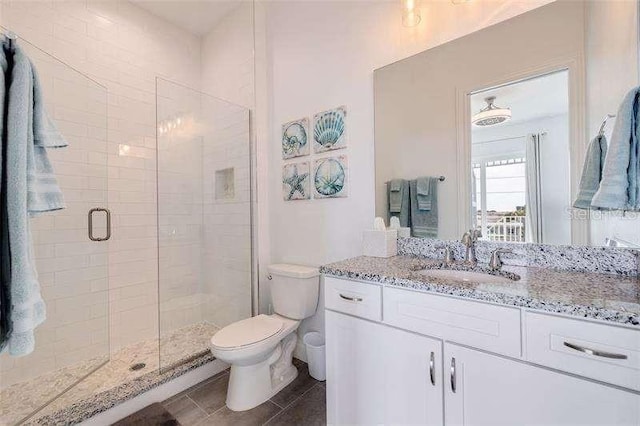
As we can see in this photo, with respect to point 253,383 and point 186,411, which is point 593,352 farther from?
point 186,411

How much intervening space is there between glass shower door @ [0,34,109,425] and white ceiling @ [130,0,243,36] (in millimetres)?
883

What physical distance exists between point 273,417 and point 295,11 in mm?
2772

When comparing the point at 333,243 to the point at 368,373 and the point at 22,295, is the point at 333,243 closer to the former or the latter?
the point at 368,373

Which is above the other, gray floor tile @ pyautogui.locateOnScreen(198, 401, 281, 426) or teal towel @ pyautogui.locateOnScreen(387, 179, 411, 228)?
teal towel @ pyautogui.locateOnScreen(387, 179, 411, 228)

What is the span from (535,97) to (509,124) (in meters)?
0.15

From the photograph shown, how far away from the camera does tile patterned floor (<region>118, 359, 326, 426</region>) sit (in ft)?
5.03

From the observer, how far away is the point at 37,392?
Result: 5.17ft

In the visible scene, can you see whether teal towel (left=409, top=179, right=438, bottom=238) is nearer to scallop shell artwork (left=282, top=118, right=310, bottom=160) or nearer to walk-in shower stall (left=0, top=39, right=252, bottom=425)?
scallop shell artwork (left=282, top=118, right=310, bottom=160)

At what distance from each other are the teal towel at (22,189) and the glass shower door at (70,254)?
1.26 m

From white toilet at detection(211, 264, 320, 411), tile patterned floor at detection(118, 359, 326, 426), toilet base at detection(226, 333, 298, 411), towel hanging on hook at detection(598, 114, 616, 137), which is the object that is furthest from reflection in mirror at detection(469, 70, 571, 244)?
toilet base at detection(226, 333, 298, 411)

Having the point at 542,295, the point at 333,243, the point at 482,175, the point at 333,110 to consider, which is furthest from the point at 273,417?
the point at 333,110

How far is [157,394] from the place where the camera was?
5.45 ft

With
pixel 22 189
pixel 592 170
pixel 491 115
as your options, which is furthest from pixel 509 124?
pixel 22 189

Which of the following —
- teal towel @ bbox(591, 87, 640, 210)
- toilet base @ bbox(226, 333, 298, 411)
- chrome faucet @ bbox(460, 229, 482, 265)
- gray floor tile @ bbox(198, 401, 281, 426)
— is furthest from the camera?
toilet base @ bbox(226, 333, 298, 411)
